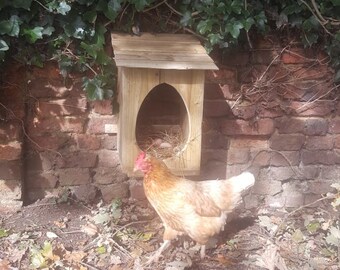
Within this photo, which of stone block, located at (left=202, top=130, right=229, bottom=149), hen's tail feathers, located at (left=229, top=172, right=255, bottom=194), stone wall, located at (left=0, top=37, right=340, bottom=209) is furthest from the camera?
stone block, located at (left=202, top=130, right=229, bottom=149)

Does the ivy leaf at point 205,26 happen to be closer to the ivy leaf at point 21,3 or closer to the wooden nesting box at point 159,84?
the wooden nesting box at point 159,84

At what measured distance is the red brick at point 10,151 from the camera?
9.85 feet

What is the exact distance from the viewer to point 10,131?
118 inches

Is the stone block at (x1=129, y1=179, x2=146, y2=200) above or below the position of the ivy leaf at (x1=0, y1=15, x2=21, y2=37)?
below

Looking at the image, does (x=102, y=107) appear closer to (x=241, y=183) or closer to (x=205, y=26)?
(x=205, y=26)

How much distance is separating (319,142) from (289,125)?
10.2 inches

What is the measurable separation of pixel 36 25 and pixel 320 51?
1800 millimetres

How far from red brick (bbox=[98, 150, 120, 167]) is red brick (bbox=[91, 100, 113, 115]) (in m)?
0.28

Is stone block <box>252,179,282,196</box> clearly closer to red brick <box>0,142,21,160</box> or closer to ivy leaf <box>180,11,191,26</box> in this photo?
ivy leaf <box>180,11,191,26</box>

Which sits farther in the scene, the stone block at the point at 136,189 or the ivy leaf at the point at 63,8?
the stone block at the point at 136,189

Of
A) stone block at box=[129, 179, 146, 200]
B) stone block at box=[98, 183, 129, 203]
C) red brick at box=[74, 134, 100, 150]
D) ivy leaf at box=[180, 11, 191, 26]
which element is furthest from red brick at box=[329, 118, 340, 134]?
red brick at box=[74, 134, 100, 150]

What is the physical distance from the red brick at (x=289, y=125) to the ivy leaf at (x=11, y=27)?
5.77ft

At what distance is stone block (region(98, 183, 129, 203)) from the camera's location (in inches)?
129

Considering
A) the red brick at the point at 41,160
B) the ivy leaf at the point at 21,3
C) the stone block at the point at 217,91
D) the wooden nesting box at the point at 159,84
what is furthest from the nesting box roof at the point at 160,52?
the red brick at the point at 41,160
